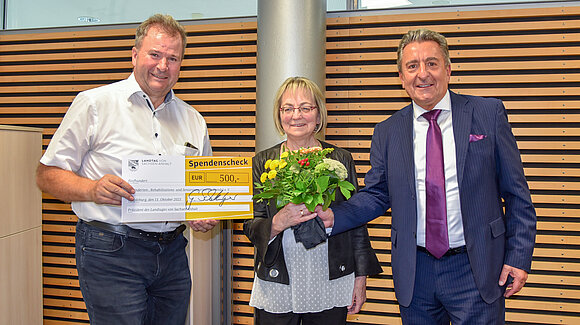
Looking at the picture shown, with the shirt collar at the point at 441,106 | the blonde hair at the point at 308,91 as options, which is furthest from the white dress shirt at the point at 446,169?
the blonde hair at the point at 308,91

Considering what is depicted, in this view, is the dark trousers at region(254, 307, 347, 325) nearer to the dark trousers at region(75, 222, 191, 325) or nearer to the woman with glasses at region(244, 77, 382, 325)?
the woman with glasses at region(244, 77, 382, 325)

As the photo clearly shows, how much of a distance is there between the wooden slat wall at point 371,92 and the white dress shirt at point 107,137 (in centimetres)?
263

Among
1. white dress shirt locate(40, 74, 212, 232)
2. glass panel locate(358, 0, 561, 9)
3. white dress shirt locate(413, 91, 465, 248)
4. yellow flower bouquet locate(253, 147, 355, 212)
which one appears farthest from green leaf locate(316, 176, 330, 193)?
glass panel locate(358, 0, 561, 9)

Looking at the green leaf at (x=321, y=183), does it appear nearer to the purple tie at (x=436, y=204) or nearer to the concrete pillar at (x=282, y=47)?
the purple tie at (x=436, y=204)

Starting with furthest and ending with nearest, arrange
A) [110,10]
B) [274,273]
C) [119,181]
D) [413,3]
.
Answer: [110,10] → [413,3] → [274,273] → [119,181]

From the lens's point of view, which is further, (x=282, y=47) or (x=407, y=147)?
(x=282, y=47)

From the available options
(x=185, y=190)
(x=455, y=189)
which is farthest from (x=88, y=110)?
(x=455, y=189)

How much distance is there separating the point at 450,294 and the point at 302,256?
0.71 m

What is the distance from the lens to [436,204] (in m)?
2.09

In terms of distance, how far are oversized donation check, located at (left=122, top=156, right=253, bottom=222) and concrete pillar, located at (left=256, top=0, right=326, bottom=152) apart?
197 centimetres

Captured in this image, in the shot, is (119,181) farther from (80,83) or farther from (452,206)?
(80,83)

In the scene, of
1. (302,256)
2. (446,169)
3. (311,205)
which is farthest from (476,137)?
(302,256)

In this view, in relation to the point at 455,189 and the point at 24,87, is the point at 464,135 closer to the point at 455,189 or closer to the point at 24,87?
the point at 455,189

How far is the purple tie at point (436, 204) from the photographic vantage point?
207cm
